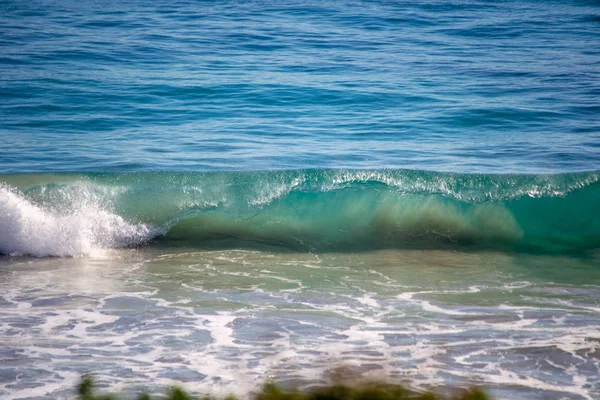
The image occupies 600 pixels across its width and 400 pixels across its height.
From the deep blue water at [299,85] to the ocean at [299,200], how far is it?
92mm

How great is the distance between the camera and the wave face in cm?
1097

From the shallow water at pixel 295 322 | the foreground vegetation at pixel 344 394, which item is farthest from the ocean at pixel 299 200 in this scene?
the foreground vegetation at pixel 344 394

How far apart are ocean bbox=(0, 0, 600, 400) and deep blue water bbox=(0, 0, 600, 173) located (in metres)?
0.09

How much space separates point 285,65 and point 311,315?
45.1 feet

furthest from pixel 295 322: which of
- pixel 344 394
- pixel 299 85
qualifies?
pixel 299 85

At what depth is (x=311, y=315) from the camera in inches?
289

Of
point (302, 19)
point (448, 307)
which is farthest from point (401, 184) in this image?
point (302, 19)

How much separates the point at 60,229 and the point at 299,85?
9.31 meters

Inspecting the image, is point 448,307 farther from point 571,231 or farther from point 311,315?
point 571,231

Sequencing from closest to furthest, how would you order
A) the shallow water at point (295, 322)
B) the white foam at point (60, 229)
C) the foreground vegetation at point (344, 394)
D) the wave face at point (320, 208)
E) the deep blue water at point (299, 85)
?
the foreground vegetation at point (344, 394), the shallow water at point (295, 322), the white foam at point (60, 229), the wave face at point (320, 208), the deep blue water at point (299, 85)

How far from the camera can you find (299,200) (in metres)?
12.1

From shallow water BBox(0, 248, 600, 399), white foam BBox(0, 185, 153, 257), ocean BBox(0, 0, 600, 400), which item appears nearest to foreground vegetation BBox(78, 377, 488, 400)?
ocean BBox(0, 0, 600, 400)

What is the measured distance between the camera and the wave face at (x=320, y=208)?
1097cm

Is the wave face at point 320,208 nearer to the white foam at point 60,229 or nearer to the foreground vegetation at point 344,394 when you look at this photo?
the white foam at point 60,229
